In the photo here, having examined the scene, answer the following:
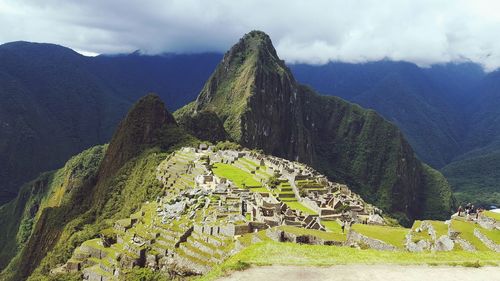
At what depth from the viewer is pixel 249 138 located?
19088 cm

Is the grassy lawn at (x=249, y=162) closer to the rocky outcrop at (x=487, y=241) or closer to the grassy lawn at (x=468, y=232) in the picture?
the grassy lawn at (x=468, y=232)

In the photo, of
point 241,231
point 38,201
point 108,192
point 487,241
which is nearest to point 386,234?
point 487,241

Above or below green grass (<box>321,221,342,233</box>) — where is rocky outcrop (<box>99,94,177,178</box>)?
above

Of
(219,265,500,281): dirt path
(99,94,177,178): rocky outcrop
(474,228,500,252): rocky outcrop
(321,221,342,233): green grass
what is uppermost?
(99,94,177,178): rocky outcrop

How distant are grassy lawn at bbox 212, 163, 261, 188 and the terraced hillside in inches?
15.3

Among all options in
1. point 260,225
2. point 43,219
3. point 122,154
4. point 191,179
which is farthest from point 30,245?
point 260,225

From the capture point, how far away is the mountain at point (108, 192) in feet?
293

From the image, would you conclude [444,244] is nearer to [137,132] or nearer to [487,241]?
[487,241]

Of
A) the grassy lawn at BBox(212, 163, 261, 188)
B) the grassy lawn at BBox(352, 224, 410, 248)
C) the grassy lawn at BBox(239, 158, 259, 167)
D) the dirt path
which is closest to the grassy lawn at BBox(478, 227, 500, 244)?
the grassy lawn at BBox(352, 224, 410, 248)

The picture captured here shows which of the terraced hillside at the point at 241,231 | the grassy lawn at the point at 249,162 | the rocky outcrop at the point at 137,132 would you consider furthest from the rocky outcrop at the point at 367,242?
the rocky outcrop at the point at 137,132

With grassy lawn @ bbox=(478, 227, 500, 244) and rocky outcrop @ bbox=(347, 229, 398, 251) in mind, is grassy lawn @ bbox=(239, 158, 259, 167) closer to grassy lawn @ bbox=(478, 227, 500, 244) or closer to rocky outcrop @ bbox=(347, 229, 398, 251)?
rocky outcrop @ bbox=(347, 229, 398, 251)

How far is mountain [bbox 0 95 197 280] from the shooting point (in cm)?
8942

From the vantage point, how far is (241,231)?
34.5 meters

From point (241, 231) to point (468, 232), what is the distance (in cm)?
1468
